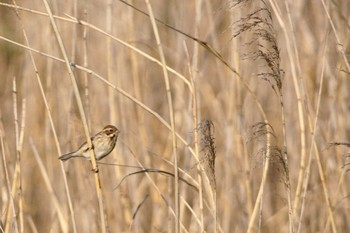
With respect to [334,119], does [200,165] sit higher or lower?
lower

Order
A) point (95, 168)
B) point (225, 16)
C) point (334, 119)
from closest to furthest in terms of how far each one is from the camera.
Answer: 1. point (95, 168)
2. point (334, 119)
3. point (225, 16)

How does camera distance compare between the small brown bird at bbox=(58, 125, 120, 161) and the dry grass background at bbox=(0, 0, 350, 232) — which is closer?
the small brown bird at bbox=(58, 125, 120, 161)

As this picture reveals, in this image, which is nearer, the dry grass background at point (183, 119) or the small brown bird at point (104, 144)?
the small brown bird at point (104, 144)

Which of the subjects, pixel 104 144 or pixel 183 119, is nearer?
pixel 104 144

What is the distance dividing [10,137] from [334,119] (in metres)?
2.41

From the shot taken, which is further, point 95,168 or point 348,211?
point 348,211

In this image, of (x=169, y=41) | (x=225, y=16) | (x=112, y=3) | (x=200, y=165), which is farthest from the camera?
(x=169, y=41)

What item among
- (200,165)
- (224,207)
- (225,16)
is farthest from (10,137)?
(200,165)

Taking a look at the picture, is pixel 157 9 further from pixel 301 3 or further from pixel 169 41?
pixel 301 3

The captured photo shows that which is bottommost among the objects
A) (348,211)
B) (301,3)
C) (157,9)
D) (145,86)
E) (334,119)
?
(348,211)

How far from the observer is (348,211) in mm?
3707

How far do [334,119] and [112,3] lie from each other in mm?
1218

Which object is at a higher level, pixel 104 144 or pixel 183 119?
pixel 183 119

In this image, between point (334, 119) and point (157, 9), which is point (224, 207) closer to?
point (334, 119)
